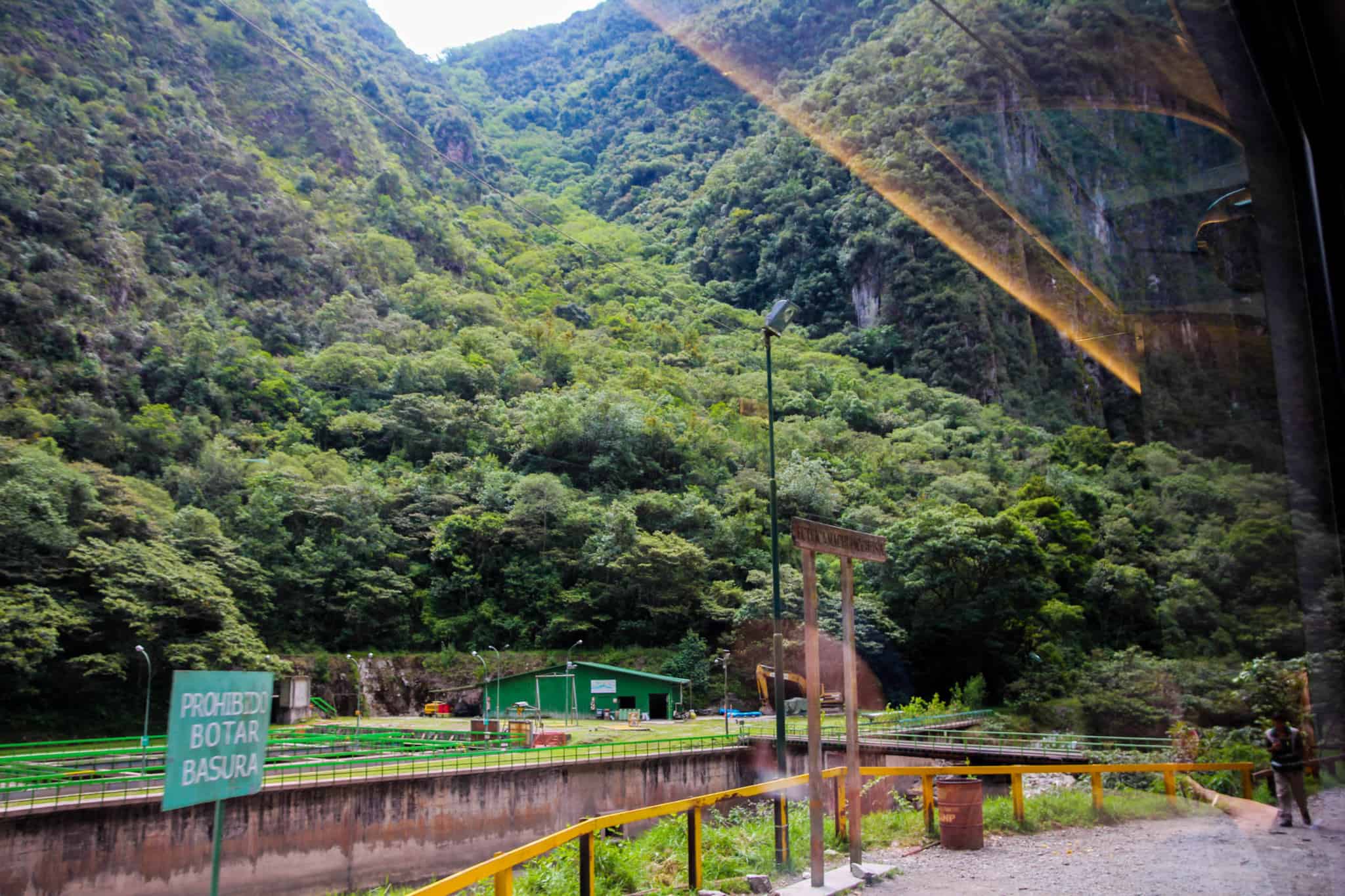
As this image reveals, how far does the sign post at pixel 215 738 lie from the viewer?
4090 millimetres

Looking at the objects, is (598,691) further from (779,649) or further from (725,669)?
(779,649)

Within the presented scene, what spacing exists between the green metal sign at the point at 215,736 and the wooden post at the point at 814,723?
392 cm

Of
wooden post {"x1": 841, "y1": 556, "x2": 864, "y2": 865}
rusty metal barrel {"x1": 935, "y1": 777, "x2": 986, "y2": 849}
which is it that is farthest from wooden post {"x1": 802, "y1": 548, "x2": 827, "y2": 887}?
rusty metal barrel {"x1": 935, "y1": 777, "x2": 986, "y2": 849}

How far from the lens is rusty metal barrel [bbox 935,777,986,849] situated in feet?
28.1

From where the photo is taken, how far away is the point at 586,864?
5.93 m

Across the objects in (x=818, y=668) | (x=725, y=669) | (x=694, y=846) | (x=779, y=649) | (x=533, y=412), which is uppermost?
→ (x=533, y=412)

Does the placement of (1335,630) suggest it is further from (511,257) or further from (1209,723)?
(511,257)

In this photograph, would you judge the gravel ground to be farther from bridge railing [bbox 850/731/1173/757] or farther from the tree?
the tree

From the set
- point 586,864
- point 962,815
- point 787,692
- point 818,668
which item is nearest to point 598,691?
point 787,692

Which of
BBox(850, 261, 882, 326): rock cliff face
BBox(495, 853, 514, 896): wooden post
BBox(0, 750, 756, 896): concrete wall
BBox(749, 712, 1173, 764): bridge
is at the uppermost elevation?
BBox(850, 261, 882, 326): rock cliff face

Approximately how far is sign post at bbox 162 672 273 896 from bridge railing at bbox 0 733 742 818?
8451 millimetres

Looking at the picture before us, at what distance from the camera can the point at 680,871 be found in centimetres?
793

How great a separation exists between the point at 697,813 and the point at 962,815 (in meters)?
3.20

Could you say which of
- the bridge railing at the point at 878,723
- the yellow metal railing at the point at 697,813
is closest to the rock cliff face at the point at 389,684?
the bridge railing at the point at 878,723
